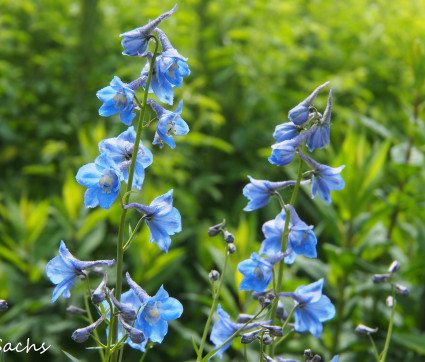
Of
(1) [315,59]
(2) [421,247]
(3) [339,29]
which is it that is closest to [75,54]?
(1) [315,59]

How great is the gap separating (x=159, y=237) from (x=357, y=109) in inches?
155

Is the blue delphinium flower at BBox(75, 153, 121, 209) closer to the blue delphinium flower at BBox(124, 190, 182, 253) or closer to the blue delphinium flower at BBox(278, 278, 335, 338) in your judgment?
the blue delphinium flower at BBox(124, 190, 182, 253)

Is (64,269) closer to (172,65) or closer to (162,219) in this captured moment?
(162,219)

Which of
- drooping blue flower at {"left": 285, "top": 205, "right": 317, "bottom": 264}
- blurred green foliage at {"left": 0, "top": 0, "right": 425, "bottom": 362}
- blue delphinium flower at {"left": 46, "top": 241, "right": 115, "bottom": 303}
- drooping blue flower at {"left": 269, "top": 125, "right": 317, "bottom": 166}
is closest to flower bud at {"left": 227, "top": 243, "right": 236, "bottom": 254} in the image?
drooping blue flower at {"left": 285, "top": 205, "right": 317, "bottom": 264}

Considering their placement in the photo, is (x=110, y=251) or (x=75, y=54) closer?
(x=110, y=251)

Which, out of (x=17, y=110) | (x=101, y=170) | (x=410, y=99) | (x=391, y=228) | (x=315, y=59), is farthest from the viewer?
(x=315, y=59)

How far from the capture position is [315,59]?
523 cm

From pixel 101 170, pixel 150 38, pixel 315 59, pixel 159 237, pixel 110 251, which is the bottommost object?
pixel 110 251

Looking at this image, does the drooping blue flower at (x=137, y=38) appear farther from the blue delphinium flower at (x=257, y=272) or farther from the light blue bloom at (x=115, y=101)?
the blue delphinium flower at (x=257, y=272)

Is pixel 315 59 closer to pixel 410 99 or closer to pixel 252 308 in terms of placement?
pixel 410 99

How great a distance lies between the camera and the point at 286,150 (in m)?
1.44

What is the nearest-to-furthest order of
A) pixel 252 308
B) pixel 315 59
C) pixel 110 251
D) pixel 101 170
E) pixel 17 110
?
pixel 101 170 < pixel 252 308 < pixel 110 251 < pixel 17 110 < pixel 315 59

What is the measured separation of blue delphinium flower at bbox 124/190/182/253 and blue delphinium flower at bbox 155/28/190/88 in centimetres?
28

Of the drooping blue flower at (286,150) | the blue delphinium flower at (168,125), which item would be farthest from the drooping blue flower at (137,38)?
the drooping blue flower at (286,150)
